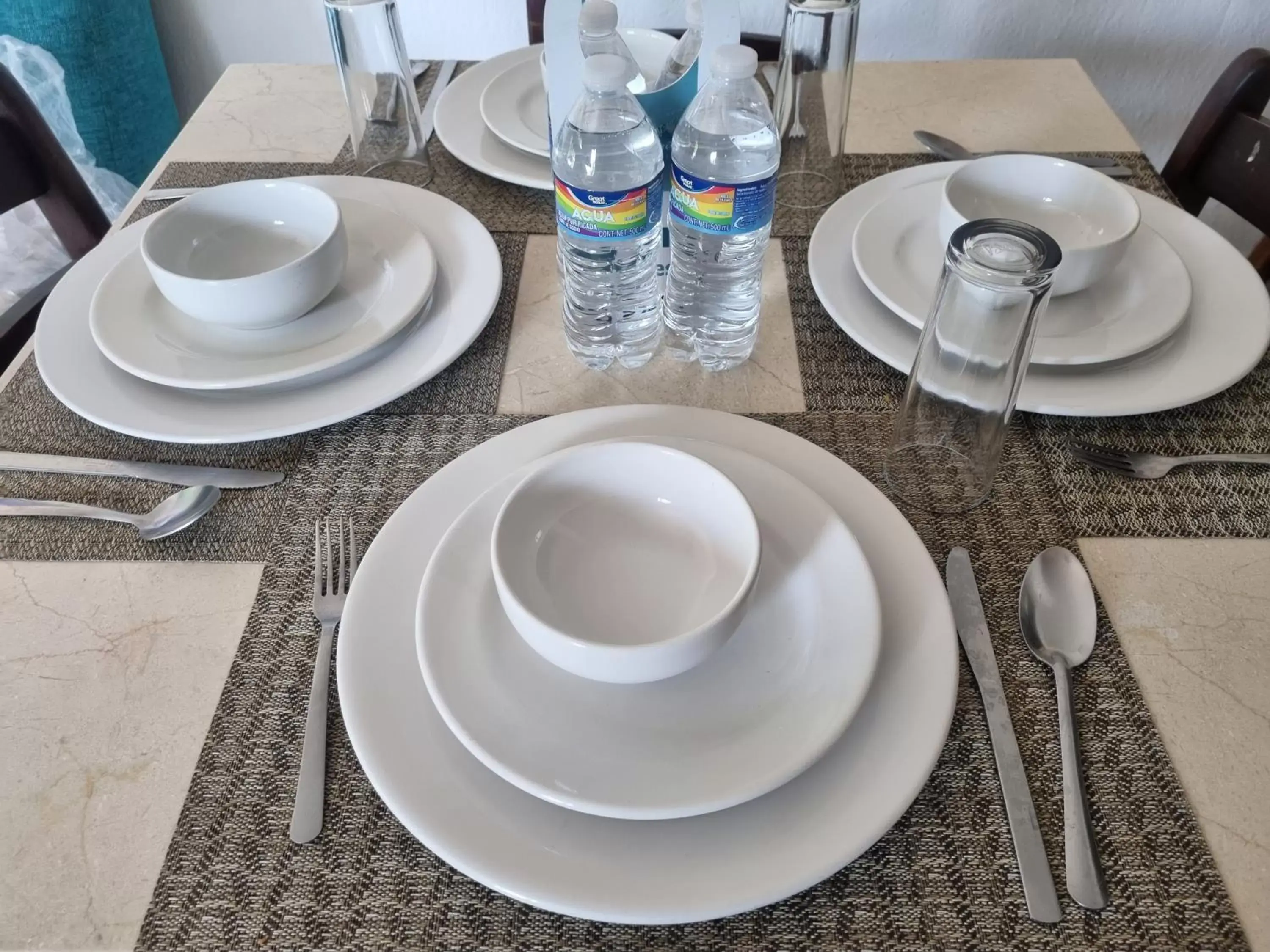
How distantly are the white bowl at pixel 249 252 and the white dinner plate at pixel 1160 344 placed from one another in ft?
1.38

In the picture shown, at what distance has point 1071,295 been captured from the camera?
76 cm

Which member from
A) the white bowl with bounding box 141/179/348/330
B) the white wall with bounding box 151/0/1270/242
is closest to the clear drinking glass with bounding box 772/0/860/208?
the white bowl with bounding box 141/179/348/330

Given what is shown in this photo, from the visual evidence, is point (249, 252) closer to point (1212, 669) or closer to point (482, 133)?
point (482, 133)

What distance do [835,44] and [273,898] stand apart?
89 cm

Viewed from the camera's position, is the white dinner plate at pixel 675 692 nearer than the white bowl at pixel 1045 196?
Yes

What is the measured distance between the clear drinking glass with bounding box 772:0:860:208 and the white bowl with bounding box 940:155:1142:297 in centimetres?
17

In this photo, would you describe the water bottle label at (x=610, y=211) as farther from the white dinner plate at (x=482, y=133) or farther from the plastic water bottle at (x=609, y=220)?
the white dinner plate at (x=482, y=133)

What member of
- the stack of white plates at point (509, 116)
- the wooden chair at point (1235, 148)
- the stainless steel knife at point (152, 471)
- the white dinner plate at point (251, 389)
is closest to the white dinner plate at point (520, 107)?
the stack of white plates at point (509, 116)

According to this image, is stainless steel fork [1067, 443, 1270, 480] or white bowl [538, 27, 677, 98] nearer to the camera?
stainless steel fork [1067, 443, 1270, 480]

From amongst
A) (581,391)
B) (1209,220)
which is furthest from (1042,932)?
(1209,220)

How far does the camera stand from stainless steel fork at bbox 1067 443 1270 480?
65 centimetres

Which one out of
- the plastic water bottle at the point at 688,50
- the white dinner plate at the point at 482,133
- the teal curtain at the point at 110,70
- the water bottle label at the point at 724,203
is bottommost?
the teal curtain at the point at 110,70

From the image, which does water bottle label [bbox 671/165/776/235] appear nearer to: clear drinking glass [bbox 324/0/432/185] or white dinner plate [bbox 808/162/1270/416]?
white dinner plate [bbox 808/162/1270/416]

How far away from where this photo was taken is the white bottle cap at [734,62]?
642 millimetres
